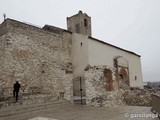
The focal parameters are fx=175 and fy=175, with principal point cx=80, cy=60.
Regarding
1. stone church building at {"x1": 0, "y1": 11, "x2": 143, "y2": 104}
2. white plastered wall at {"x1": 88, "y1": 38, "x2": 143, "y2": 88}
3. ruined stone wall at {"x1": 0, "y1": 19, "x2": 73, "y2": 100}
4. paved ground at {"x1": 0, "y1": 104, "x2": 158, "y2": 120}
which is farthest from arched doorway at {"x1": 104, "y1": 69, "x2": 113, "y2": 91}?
white plastered wall at {"x1": 88, "y1": 38, "x2": 143, "y2": 88}

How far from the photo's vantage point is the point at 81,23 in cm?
Answer: 2772

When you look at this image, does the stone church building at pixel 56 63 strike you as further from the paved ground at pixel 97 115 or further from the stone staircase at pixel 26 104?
the paved ground at pixel 97 115

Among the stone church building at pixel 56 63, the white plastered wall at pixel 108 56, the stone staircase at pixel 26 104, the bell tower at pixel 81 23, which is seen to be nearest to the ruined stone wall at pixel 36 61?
the stone church building at pixel 56 63

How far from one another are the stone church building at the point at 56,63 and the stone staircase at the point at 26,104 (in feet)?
6.71

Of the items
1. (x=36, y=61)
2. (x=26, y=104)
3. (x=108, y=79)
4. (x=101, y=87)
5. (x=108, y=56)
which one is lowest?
(x=26, y=104)

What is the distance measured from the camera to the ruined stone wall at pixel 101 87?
38.5 ft

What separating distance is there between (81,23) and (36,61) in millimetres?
14563

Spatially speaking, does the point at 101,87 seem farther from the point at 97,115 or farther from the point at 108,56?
the point at 108,56

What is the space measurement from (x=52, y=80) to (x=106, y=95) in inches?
247

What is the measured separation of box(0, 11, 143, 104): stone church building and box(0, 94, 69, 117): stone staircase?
205 centimetres

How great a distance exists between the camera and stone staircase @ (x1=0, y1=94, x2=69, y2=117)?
31.8 feet

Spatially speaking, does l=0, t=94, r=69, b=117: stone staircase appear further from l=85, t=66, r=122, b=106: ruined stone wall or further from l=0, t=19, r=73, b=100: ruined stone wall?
l=85, t=66, r=122, b=106: ruined stone wall

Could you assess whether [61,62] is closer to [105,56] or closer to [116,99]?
[105,56]

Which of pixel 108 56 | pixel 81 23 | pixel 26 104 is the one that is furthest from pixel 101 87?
pixel 81 23
